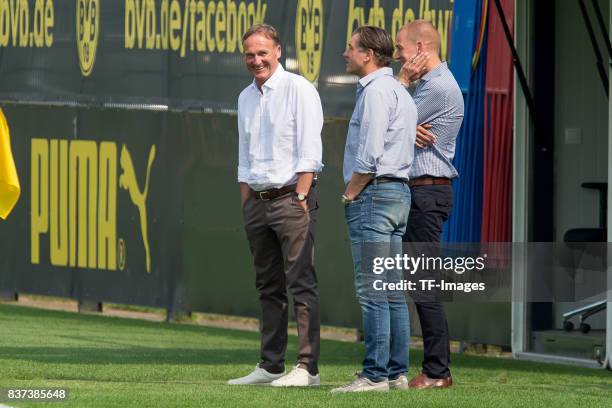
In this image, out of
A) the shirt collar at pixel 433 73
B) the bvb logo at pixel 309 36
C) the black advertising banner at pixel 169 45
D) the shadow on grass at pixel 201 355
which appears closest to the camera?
the shirt collar at pixel 433 73

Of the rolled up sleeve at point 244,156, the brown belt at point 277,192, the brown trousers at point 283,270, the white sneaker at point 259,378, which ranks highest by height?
the rolled up sleeve at point 244,156

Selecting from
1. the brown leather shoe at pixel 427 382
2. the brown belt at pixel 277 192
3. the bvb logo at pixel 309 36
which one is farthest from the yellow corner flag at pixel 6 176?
the bvb logo at pixel 309 36

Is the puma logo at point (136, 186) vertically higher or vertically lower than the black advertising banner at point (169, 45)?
lower

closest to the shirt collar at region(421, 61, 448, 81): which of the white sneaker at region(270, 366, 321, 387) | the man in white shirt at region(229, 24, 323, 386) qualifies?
the man in white shirt at region(229, 24, 323, 386)

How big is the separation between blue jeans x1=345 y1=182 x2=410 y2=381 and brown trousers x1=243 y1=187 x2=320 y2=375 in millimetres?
425

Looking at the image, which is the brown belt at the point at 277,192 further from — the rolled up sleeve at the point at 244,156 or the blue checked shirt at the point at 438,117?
the blue checked shirt at the point at 438,117

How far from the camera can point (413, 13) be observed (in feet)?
38.1

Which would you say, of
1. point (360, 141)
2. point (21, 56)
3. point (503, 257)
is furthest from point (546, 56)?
point (21, 56)

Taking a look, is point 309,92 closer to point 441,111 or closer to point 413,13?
point 441,111

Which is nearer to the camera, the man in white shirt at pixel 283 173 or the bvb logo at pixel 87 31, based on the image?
the man in white shirt at pixel 283 173

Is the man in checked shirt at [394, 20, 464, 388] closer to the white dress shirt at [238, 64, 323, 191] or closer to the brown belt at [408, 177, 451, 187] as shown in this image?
the brown belt at [408, 177, 451, 187]

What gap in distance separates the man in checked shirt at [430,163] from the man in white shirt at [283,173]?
0.53 m

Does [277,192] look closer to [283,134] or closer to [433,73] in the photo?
[283,134]

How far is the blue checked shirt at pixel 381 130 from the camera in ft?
25.8
